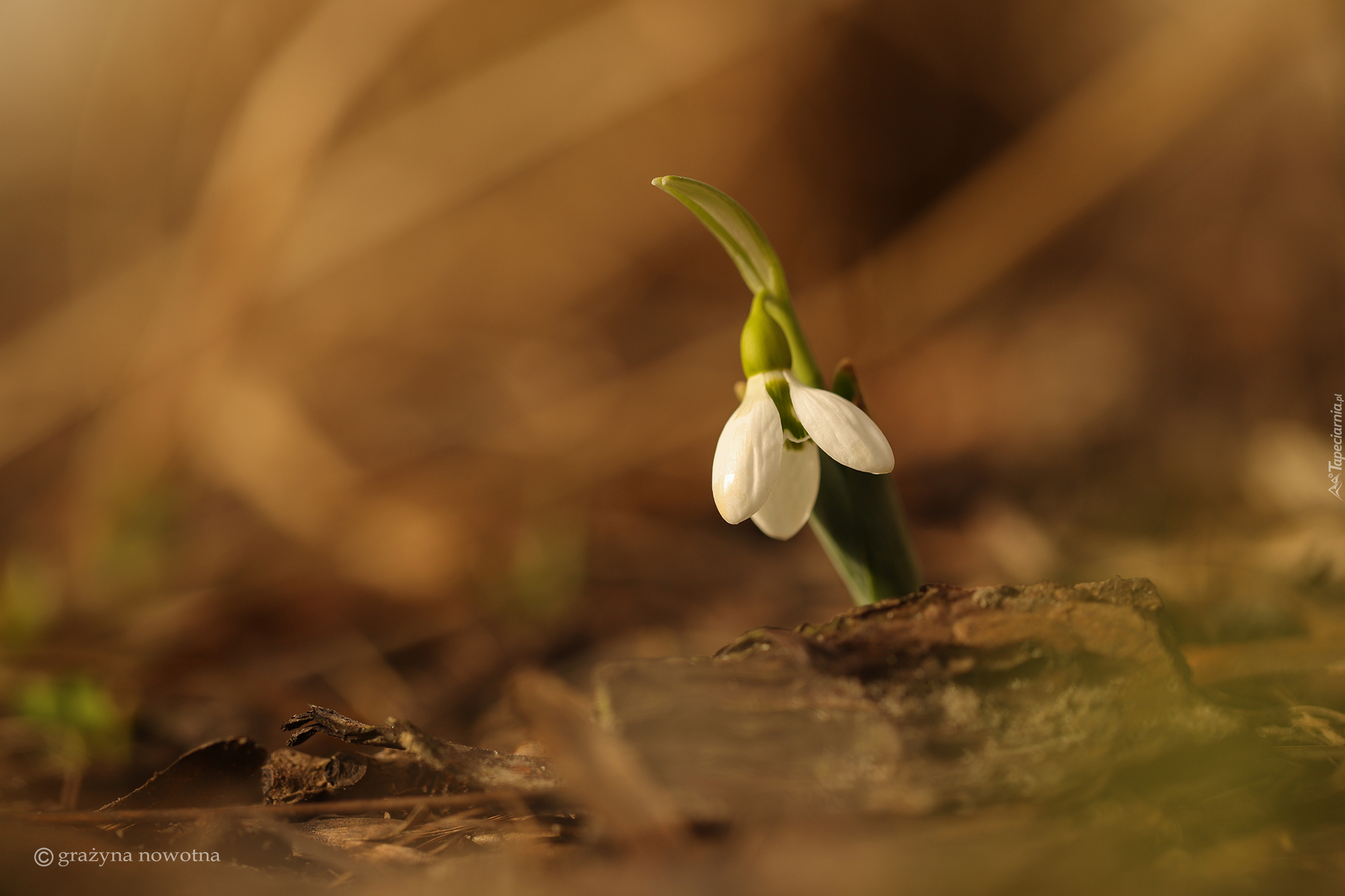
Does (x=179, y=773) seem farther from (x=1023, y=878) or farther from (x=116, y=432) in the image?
(x=116, y=432)

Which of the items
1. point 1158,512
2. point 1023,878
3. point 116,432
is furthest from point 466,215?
point 1023,878

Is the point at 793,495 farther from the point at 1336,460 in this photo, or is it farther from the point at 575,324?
the point at 575,324

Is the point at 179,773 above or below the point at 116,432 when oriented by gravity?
below

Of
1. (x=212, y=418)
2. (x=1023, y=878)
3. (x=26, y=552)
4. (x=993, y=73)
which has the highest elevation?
(x=993, y=73)

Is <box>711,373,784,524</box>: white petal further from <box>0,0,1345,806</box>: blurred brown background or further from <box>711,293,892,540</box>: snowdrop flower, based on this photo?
<box>0,0,1345,806</box>: blurred brown background

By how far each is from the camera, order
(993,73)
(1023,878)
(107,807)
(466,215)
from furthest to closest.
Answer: (466,215)
(993,73)
(107,807)
(1023,878)

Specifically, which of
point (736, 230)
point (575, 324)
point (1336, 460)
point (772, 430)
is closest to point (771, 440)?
point (772, 430)
